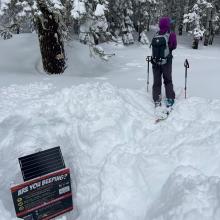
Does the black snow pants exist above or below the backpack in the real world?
below

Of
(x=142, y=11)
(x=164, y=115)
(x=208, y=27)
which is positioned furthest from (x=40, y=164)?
(x=208, y=27)

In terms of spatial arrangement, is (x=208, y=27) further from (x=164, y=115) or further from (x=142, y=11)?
(x=164, y=115)

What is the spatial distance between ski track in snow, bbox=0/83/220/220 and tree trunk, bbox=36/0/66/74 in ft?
10.1

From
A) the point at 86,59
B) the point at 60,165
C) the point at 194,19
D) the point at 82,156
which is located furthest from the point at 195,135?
the point at 194,19

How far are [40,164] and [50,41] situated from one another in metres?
6.60

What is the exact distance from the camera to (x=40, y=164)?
524cm

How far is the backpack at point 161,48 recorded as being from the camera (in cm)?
742

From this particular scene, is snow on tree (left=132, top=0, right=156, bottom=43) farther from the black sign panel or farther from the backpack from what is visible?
the black sign panel

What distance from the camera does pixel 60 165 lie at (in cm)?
535

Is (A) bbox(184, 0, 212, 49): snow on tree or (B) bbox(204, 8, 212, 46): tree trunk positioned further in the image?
(B) bbox(204, 8, 212, 46): tree trunk

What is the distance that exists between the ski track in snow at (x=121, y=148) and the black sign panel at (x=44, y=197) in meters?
0.29

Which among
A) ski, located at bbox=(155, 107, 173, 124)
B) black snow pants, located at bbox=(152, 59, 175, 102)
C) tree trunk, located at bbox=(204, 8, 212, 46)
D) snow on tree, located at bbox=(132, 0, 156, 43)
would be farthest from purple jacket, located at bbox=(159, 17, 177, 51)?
tree trunk, located at bbox=(204, 8, 212, 46)

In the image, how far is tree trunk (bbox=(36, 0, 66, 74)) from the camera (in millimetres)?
10500

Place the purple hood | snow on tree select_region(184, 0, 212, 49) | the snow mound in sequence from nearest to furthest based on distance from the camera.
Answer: the snow mound → the purple hood → snow on tree select_region(184, 0, 212, 49)
